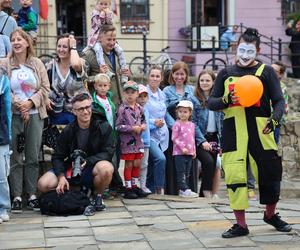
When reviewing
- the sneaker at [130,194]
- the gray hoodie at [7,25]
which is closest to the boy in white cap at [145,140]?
the sneaker at [130,194]

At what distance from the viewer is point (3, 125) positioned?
679 cm

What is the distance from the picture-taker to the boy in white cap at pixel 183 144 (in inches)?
317

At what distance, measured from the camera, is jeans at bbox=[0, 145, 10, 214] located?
6.87 meters

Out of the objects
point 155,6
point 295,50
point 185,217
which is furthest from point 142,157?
point 155,6

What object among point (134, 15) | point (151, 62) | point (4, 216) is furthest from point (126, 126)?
point (134, 15)

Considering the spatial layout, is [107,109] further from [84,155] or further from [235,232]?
[235,232]

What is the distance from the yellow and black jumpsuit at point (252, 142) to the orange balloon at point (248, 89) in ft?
0.35

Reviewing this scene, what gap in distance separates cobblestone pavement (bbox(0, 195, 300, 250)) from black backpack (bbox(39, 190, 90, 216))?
96 millimetres

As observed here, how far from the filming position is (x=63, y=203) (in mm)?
7062

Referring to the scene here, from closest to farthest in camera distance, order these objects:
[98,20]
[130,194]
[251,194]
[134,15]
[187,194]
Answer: [130,194]
[187,194]
[251,194]
[98,20]
[134,15]

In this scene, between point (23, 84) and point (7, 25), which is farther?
point (7, 25)

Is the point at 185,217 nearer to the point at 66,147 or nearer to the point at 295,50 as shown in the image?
the point at 66,147

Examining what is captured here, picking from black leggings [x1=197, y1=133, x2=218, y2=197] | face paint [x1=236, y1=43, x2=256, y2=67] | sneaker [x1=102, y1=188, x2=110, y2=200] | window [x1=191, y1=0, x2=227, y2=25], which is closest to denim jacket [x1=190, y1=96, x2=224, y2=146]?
black leggings [x1=197, y1=133, x2=218, y2=197]

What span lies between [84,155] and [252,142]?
6.73 ft
